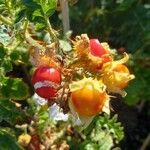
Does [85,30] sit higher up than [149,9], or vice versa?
[149,9]

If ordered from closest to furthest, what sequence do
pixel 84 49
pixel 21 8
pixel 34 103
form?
pixel 84 49 < pixel 21 8 < pixel 34 103

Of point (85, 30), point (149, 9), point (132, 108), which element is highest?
point (149, 9)

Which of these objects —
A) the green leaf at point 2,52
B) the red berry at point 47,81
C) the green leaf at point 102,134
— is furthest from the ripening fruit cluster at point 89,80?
the green leaf at point 102,134

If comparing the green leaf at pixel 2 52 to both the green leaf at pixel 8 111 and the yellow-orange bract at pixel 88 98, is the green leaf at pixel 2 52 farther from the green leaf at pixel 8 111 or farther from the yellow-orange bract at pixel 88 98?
the yellow-orange bract at pixel 88 98

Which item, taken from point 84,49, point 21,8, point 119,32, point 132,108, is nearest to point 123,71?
point 84,49

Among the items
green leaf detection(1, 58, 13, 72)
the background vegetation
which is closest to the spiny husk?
the background vegetation

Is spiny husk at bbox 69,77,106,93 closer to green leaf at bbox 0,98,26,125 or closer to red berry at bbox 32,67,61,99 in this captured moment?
red berry at bbox 32,67,61,99

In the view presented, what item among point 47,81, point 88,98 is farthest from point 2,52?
point 88,98

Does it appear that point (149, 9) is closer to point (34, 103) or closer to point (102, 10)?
point (102, 10)
